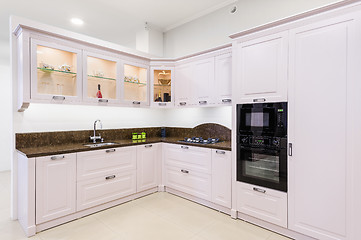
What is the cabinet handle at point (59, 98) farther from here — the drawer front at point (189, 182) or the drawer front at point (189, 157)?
the drawer front at point (189, 182)

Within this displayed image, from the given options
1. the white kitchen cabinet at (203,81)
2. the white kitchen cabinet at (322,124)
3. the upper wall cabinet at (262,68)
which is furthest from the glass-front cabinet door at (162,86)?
the white kitchen cabinet at (322,124)

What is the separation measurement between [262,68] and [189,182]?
1.93m

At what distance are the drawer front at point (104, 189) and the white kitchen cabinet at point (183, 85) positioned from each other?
143 cm

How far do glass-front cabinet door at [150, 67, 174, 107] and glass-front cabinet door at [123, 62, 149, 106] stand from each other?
13 cm

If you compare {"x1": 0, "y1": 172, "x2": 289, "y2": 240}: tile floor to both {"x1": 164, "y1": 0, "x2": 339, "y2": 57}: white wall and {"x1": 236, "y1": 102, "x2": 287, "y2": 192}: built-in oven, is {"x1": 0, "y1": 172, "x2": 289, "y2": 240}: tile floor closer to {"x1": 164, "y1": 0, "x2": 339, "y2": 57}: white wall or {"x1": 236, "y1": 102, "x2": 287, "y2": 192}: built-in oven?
{"x1": 236, "y1": 102, "x2": 287, "y2": 192}: built-in oven

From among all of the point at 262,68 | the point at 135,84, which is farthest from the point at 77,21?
the point at 262,68

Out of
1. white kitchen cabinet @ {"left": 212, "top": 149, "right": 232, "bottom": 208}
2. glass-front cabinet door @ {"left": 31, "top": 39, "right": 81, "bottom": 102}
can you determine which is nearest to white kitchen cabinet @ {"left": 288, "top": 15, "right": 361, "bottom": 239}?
white kitchen cabinet @ {"left": 212, "top": 149, "right": 232, "bottom": 208}

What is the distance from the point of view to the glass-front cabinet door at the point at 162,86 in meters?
3.81

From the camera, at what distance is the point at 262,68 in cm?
242

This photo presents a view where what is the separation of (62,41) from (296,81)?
286cm

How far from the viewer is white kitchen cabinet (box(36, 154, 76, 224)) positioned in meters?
2.30

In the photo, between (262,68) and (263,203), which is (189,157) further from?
(262,68)

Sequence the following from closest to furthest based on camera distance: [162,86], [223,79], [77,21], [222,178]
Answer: [222,178], [223,79], [162,86], [77,21]

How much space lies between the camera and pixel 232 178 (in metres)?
2.68
